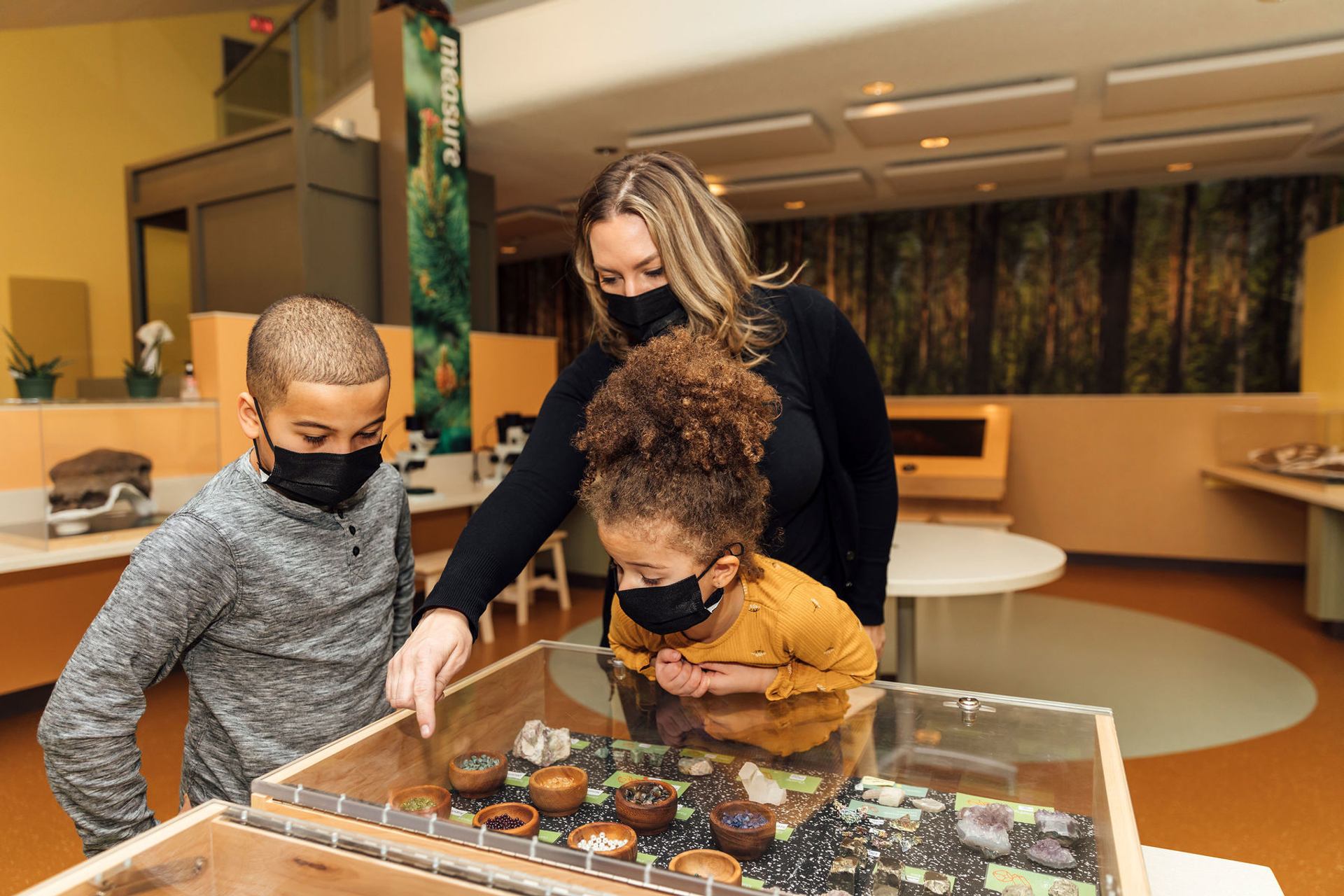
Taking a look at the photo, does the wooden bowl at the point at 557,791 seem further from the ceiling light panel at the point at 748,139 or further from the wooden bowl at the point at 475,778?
the ceiling light panel at the point at 748,139

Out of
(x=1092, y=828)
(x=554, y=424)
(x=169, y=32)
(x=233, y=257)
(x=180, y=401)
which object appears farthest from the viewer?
(x=169, y=32)

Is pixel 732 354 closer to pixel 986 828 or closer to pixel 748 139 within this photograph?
pixel 986 828

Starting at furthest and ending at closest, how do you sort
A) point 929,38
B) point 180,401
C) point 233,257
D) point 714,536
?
point 233,257 < point 929,38 < point 180,401 < point 714,536

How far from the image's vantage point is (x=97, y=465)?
3.19 m

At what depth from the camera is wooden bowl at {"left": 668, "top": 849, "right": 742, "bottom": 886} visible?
787 mm

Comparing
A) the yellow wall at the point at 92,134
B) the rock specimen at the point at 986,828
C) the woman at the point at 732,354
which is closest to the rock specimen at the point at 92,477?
the woman at the point at 732,354

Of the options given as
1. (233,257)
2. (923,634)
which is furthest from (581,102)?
(923,634)

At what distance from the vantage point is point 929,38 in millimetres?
4020

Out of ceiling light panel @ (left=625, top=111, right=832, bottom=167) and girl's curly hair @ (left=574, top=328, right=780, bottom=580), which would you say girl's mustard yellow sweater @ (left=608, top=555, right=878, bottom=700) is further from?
ceiling light panel @ (left=625, top=111, right=832, bottom=167)

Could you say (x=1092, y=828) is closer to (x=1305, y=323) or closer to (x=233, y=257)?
(x=233, y=257)

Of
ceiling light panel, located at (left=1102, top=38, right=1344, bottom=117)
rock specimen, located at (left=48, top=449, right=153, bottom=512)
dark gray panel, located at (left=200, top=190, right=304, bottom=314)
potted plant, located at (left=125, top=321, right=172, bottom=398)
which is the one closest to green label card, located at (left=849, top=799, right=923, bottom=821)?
rock specimen, located at (left=48, top=449, right=153, bottom=512)

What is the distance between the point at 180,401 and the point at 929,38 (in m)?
3.73

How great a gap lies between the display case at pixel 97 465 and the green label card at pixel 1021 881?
3.22 meters

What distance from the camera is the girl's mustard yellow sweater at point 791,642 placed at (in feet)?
3.90
